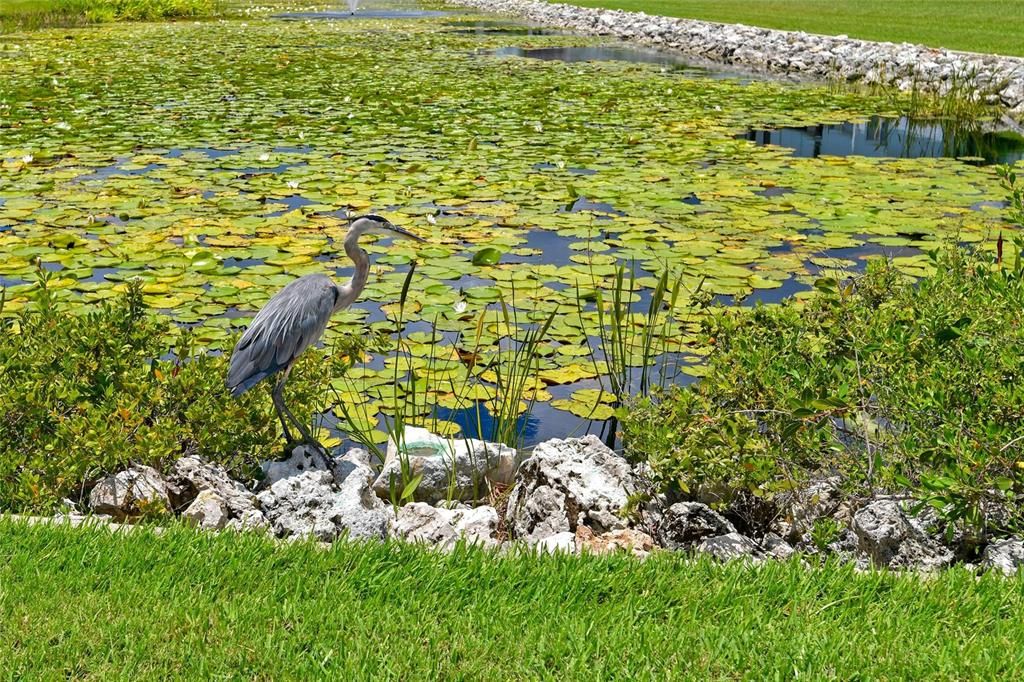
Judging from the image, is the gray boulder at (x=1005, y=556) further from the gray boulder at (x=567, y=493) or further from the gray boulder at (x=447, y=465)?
the gray boulder at (x=447, y=465)

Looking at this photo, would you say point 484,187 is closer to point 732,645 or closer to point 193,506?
point 193,506

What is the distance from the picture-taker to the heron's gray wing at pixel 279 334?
3.97 m

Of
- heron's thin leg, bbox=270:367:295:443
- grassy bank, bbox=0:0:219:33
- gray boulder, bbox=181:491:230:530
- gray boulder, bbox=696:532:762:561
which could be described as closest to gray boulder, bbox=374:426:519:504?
heron's thin leg, bbox=270:367:295:443

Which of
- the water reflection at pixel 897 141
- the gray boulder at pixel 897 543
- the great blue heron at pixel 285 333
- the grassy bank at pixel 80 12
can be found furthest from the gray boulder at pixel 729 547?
the grassy bank at pixel 80 12

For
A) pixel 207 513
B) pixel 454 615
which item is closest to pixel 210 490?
pixel 207 513

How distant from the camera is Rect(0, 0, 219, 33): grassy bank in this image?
2725 cm

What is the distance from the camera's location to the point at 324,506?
364 centimetres

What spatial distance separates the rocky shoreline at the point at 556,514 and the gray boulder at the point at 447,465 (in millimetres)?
33

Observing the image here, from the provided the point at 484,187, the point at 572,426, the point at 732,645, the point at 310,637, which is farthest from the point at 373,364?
the point at 484,187

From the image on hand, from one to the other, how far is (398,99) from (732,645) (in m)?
12.4

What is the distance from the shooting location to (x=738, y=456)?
3695 mm

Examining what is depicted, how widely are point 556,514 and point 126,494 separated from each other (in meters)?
1.67

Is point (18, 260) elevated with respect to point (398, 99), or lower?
lower

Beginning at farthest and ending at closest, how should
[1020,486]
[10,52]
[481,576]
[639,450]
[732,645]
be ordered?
[10,52] → [639,450] → [1020,486] → [481,576] → [732,645]
